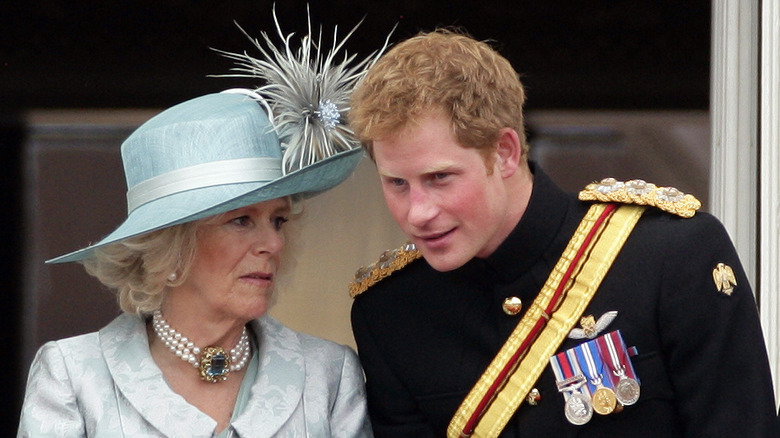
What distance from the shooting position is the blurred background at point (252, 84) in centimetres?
441

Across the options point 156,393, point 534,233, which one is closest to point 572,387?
point 534,233

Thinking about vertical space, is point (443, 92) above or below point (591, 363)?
above

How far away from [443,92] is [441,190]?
176 millimetres

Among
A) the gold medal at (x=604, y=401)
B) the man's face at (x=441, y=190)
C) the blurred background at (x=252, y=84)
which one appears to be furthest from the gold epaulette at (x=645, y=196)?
the blurred background at (x=252, y=84)

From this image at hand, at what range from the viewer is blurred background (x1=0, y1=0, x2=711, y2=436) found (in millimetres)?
4410

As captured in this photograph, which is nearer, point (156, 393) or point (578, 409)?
point (578, 409)

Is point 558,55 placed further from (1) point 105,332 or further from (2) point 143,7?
(1) point 105,332

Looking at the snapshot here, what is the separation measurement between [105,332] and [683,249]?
3.92 ft

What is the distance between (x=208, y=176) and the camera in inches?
104

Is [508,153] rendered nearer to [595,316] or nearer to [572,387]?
[595,316]

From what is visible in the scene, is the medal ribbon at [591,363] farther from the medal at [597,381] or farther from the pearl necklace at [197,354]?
the pearl necklace at [197,354]

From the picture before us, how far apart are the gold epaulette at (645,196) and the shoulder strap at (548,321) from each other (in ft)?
0.07

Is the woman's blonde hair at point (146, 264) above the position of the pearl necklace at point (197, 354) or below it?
above

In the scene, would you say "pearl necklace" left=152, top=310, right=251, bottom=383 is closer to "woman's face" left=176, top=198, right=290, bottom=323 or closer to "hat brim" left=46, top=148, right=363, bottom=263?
"woman's face" left=176, top=198, right=290, bottom=323
